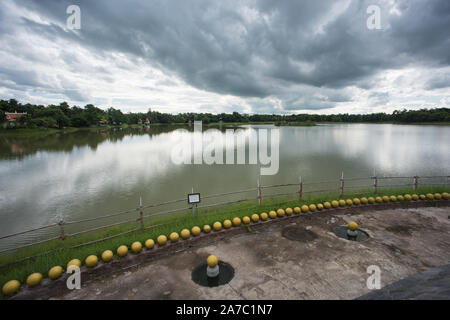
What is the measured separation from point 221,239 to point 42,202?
41.2 ft

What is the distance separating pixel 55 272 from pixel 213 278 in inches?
168

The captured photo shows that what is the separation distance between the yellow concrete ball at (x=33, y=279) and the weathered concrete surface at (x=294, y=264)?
873 mm

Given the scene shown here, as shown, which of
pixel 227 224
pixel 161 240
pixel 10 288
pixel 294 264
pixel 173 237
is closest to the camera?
pixel 10 288

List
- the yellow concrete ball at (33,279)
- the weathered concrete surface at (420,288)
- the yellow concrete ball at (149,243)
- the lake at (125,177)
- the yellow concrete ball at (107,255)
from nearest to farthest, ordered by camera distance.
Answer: the weathered concrete surface at (420,288) → the yellow concrete ball at (33,279) → the yellow concrete ball at (107,255) → the yellow concrete ball at (149,243) → the lake at (125,177)

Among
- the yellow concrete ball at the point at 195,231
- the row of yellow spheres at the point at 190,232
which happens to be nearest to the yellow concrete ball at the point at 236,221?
the row of yellow spheres at the point at 190,232

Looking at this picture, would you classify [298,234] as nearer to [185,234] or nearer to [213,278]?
[213,278]

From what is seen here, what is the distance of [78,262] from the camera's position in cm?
589

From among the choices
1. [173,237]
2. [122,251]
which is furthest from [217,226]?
[122,251]

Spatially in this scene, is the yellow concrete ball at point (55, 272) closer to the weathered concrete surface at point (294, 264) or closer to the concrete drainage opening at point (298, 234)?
the weathered concrete surface at point (294, 264)

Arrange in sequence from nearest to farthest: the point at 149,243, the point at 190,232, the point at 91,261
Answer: the point at 91,261
the point at 149,243
the point at 190,232

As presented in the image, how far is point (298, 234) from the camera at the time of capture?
7.96 meters

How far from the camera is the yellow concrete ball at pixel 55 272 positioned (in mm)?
5547

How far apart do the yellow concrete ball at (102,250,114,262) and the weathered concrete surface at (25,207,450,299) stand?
68 cm
